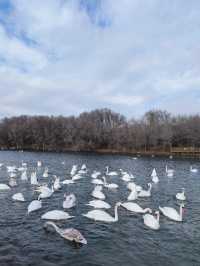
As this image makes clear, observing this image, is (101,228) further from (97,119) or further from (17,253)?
(97,119)

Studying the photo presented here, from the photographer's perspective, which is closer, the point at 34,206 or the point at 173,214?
the point at 173,214

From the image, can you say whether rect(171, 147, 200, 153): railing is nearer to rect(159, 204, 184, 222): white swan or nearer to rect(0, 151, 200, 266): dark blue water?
rect(0, 151, 200, 266): dark blue water

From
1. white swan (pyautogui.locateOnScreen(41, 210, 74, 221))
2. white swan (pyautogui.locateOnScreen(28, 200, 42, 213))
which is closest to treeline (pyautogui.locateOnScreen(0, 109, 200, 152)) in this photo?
white swan (pyautogui.locateOnScreen(28, 200, 42, 213))

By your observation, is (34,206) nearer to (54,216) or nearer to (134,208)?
(54,216)

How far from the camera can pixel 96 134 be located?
4459 inches

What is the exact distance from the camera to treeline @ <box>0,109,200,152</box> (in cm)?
10506

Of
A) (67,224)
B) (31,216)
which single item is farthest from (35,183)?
(67,224)

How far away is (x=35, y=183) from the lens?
1224 inches

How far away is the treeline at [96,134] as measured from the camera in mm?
105062

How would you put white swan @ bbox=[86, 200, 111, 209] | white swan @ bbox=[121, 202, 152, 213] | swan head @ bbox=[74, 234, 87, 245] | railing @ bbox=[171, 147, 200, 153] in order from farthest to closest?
railing @ bbox=[171, 147, 200, 153] → white swan @ bbox=[86, 200, 111, 209] → white swan @ bbox=[121, 202, 152, 213] → swan head @ bbox=[74, 234, 87, 245]

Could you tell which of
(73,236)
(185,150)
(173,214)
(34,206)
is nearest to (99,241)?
(73,236)

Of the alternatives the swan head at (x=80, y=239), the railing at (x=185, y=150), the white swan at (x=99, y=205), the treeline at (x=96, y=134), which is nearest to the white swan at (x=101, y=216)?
the white swan at (x=99, y=205)

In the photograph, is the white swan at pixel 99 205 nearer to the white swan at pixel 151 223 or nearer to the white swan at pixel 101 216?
the white swan at pixel 101 216

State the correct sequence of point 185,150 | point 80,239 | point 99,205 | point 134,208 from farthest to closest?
point 185,150 < point 99,205 < point 134,208 < point 80,239
